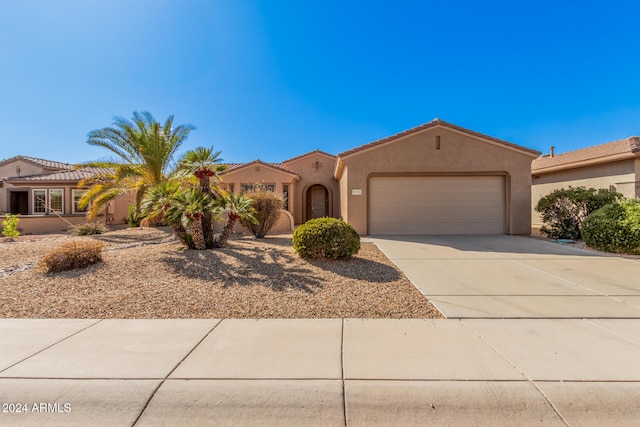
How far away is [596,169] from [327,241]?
14.6 m

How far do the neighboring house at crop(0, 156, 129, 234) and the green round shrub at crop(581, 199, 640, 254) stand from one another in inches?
887

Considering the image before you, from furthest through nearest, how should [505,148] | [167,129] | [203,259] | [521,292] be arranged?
[167,129] < [505,148] < [203,259] < [521,292]

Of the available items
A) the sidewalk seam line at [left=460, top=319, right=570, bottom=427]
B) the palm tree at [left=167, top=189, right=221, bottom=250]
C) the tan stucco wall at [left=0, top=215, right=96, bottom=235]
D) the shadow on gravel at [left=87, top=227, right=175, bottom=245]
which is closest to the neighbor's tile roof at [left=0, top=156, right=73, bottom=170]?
the tan stucco wall at [left=0, top=215, right=96, bottom=235]

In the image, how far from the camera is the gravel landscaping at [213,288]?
4.37 metres

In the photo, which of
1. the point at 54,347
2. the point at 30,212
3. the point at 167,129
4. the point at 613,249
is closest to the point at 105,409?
the point at 54,347

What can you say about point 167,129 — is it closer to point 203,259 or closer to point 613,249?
point 203,259

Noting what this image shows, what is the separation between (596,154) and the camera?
13.5m

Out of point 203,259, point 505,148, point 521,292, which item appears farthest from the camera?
point 505,148

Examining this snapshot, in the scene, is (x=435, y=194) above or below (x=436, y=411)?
above

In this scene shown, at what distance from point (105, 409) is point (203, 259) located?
15.8 ft

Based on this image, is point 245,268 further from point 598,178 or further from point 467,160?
point 598,178

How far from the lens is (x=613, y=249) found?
849 cm

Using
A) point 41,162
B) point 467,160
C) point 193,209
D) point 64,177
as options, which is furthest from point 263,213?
point 41,162

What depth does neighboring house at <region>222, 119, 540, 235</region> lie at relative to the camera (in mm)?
11992
